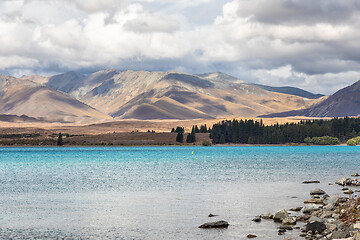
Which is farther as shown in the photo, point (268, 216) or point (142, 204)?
point (142, 204)

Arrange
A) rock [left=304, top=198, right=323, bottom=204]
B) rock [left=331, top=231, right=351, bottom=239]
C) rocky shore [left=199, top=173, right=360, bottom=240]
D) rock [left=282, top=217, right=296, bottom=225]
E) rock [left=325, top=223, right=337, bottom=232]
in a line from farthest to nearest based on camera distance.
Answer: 1. rock [left=304, top=198, right=323, bottom=204]
2. rock [left=282, top=217, right=296, bottom=225]
3. rock [left=325, top=223, right=337, bottom=232]
4. rocky shore [left=199, top=173, right=360, bottom=240]
5. rock [left=331, top=231, right=351, bottom=239]

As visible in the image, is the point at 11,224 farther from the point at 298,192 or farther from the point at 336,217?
the point at 298,192

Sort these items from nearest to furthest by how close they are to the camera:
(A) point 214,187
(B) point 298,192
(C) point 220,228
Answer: (C) point 220,228 → (B) point 298,192 → (A) point 214,187

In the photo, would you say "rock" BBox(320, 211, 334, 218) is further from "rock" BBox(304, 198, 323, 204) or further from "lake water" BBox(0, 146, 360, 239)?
"rock" BBox(304, 198, 323, 204)

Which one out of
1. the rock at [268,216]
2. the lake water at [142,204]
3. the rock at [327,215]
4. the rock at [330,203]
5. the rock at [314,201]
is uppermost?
the rock at [330,203]

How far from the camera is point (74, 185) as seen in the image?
270ft

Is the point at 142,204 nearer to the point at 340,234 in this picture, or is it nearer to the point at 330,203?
the point at 330,203

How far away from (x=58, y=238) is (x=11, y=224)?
345 inches

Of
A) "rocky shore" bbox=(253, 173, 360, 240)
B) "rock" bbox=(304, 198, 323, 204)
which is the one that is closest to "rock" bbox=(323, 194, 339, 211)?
"rocky shore" bbox=(253, 173, 360, 240)

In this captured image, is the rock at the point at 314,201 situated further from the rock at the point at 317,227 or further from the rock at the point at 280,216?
the rock at the point at 317,227

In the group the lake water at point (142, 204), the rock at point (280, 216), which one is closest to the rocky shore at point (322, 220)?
the rock at point (280, 216)

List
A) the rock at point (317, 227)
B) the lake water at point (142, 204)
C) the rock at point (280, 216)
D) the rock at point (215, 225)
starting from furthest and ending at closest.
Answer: the rock at point (280, 216)
the rock at point (215, 225)
the lake water at point (142, 204)
the rock at point (317, 227)

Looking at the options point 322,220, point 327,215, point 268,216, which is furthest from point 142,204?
point 322,220

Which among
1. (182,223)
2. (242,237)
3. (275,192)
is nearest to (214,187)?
(275,192)
